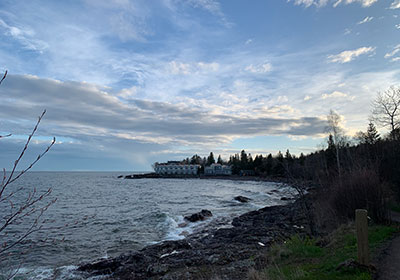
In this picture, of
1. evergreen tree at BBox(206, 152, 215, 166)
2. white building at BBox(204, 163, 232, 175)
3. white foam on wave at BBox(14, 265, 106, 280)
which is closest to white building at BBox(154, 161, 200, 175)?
white building at BBox(204, 163, 232, 175)

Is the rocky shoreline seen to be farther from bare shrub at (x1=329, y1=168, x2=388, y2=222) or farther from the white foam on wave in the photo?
bare shrub at (x1=329, y1=168, x2=388, y2=222)

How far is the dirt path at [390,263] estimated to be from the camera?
6591mm

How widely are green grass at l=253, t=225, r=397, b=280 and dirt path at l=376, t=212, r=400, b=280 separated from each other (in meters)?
0.39

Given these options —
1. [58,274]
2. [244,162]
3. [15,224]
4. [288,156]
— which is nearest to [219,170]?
[244,162]

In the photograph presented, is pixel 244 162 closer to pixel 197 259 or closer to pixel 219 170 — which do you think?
pixel 219 170

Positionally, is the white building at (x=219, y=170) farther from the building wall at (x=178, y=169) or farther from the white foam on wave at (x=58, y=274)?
the white foam on wave at (x=58, y=274)

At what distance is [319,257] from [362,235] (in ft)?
9.41

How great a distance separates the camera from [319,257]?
907cm

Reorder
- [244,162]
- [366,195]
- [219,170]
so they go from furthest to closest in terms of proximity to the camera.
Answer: [219,170]
[244,162]
[366,195]

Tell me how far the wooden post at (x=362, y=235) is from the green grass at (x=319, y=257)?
0.40m

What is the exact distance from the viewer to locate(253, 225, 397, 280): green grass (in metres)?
6.84

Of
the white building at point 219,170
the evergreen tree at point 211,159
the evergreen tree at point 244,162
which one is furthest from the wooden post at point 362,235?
the evergreen tree at point 211,159

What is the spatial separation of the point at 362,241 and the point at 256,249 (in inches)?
283

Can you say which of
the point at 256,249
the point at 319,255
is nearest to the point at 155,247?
the point at 256,249
